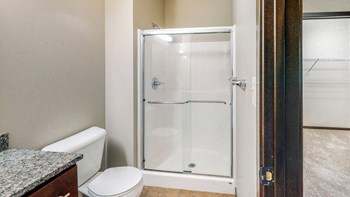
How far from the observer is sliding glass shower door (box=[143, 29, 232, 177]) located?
8.09ft

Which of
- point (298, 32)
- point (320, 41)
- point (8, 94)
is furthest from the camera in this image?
point (320, 41)

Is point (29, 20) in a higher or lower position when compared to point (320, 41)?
lower

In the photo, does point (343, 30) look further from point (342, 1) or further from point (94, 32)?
point (94, 32)

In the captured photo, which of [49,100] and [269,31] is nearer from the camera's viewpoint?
[269,31]

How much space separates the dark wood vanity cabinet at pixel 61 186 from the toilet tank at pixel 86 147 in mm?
446

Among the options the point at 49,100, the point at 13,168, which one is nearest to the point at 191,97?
the point at 49,100

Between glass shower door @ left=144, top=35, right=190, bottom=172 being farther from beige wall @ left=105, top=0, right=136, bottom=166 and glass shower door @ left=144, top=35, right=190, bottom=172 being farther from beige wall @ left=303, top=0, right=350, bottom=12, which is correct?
beige wall @ left=303, top=0, right=350, bottom=12

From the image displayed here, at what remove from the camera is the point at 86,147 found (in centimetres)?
158

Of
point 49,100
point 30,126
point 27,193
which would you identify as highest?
point 49,100

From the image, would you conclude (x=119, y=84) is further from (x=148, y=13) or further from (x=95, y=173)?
(x=148, y=13)

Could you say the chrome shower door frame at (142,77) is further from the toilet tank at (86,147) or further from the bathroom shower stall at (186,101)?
the toilet tank at (86,147)

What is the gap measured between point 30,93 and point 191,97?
6.49ft

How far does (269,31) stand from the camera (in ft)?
2.09

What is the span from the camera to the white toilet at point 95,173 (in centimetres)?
144
